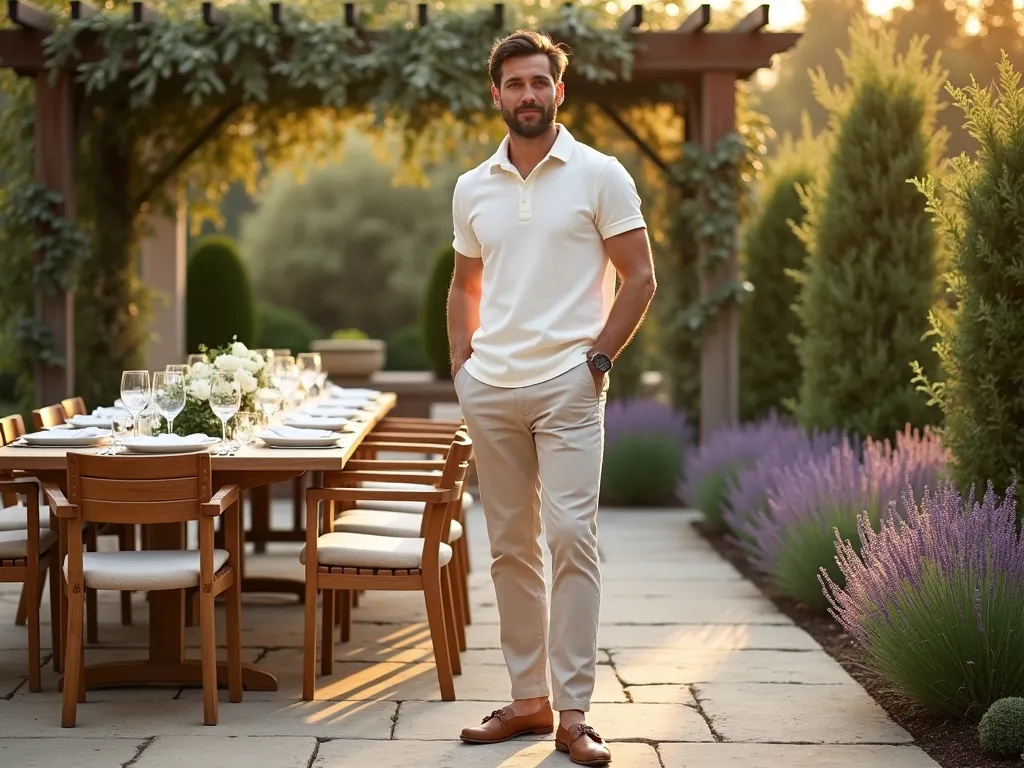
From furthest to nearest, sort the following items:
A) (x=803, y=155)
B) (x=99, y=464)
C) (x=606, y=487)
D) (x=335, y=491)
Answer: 1. (x=803, y=155)
2. (x=606, y=487)
3. (x=335, y=491)
4. (x=99, y=464)

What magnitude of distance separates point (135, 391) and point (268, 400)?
26.6 inches

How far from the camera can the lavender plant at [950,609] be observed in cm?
399

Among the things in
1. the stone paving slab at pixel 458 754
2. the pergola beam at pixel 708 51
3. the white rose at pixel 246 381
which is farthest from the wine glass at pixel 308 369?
the pergola beam at pixel 708 51

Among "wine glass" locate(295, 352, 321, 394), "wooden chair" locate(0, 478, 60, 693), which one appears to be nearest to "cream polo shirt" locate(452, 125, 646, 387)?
"wooden chair" locate(0, 478, 60, 693)

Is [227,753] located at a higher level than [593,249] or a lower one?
lower

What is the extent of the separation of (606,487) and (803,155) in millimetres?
2867

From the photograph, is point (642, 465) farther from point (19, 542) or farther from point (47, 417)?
point (19, 542)

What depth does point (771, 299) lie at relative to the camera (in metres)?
10.0

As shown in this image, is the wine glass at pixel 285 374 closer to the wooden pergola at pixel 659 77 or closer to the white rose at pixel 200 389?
the white rose at pixel 200 389

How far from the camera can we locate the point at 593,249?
3.88 metres

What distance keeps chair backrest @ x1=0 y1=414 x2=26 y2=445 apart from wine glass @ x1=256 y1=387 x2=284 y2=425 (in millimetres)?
876

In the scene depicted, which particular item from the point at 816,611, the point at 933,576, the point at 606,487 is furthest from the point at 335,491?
the point at 606,487

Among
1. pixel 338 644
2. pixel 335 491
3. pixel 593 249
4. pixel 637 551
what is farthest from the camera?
pixel 637 551

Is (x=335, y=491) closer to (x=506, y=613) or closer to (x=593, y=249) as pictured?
(x=506, y=613)
